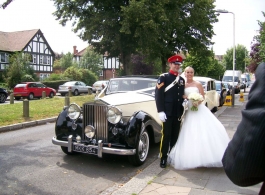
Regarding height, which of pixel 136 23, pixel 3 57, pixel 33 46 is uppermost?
pixel 33 46

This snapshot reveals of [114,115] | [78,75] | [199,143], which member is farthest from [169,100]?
[78,75]

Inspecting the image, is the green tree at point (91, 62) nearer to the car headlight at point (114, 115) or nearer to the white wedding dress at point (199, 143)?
the car headlight at point (114, 115)

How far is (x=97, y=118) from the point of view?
5.59 m

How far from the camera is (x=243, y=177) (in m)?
1.10

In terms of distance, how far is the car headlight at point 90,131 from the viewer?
5.58 meters

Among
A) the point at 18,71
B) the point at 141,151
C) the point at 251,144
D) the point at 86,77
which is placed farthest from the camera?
the point at 86,77

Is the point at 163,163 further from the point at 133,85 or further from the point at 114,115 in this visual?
the point at 133,85

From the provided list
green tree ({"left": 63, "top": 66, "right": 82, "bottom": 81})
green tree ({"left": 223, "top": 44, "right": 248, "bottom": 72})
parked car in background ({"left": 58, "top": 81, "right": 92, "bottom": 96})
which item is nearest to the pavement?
parked car in background ({"left": 58, "top": 81, "right": 92, "bottom": 96})

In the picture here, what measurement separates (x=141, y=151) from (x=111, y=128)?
83 cm

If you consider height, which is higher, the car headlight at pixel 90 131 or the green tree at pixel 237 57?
the green tree at pixel 237 57

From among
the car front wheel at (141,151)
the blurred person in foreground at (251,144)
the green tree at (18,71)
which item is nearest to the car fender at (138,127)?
the car front wheel at (141,151)

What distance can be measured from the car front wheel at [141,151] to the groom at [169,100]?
0.44 metres

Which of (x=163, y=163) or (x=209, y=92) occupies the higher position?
(x=209, y=92)

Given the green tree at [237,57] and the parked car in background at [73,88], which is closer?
the parked car in background at [73,88]
